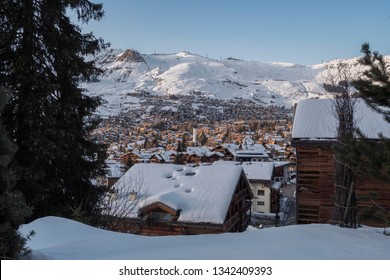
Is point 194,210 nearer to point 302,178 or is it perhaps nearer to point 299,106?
point 302,178

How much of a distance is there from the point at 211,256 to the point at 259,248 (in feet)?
2.84

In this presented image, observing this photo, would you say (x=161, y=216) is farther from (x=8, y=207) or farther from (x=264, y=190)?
(x=264, y=190)

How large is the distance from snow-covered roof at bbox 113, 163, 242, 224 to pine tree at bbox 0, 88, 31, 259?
12.3 m

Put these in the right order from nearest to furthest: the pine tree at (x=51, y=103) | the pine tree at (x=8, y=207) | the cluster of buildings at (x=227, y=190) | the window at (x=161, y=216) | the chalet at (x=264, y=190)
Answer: the pine tree at (x=8, y=207), the pine tree at (x=51, y=103), the cluster of buildings at (x=227, y=190), the window at (x=161, y=216), the chalet at (x=264, y=190)

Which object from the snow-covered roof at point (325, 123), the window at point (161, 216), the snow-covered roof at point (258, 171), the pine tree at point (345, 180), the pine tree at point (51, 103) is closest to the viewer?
the pine tree at point (345, 180)

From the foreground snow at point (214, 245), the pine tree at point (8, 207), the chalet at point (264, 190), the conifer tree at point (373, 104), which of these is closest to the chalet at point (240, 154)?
the chalet at point (264, 190)

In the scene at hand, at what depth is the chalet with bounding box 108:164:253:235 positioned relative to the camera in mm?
15469

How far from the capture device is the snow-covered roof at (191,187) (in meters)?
15.7

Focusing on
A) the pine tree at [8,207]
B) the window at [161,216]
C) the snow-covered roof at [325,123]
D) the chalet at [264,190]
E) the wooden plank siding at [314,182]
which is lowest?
the chalet at [264,190]

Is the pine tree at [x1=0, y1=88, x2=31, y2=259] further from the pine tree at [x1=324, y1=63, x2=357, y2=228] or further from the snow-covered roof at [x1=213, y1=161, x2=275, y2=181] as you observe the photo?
the snow-covered roof at [x1=213, y1=161, x2=275, y2=181]

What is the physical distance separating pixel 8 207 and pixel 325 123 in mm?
12031

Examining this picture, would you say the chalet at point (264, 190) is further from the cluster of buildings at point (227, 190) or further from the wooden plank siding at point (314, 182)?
the wooden plank siding at point (314, 182)

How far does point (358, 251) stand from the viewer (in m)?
4.54

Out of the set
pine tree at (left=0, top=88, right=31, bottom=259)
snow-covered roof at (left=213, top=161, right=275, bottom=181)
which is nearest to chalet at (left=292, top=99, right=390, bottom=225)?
pine tree at (left=0, top=88, right=31, bottom=259)
